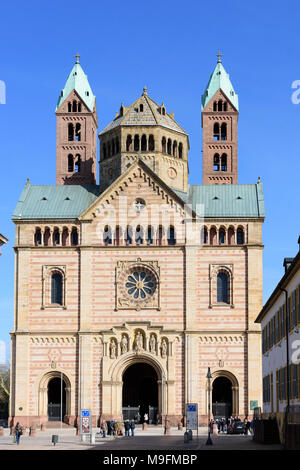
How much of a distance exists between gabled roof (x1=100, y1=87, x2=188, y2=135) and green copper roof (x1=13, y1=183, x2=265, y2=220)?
20.4 ft

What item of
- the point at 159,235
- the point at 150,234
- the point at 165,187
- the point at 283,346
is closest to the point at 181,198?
the point at 165,187

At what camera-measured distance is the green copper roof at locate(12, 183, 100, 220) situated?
88.0 meters

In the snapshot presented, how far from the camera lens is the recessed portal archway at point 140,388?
3501 inches

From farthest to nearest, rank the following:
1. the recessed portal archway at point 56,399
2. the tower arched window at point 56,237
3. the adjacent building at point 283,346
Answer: the tower arched window at point 56,237
the recessed portal archway at point 56,399
the adjacent building at point 283,346

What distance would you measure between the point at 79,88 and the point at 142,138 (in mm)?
11808

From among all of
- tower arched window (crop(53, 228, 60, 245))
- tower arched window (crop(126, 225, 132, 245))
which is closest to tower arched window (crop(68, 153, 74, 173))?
tower arched window (crop(53, 228, 60, 245))

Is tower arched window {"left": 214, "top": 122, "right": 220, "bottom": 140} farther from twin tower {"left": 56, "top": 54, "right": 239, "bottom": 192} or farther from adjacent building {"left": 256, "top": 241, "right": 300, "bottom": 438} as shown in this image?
adjacent building {"left": 256, "top": 241, "right": 300, "bottom": 438}

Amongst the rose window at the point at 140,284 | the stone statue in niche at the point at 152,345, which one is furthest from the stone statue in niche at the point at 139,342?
the rose window at the point at 140,284

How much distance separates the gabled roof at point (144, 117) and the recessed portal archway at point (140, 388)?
22356 mm

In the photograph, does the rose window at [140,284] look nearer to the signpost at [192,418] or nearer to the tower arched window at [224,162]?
the tower arched window at [224,162]

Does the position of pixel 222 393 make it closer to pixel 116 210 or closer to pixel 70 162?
pixel 116 210

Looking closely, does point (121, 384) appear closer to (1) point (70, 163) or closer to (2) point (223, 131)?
(1) point (70, 163)

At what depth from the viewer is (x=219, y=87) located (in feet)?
329

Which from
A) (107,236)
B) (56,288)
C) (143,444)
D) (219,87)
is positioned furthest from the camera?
(219,87)
